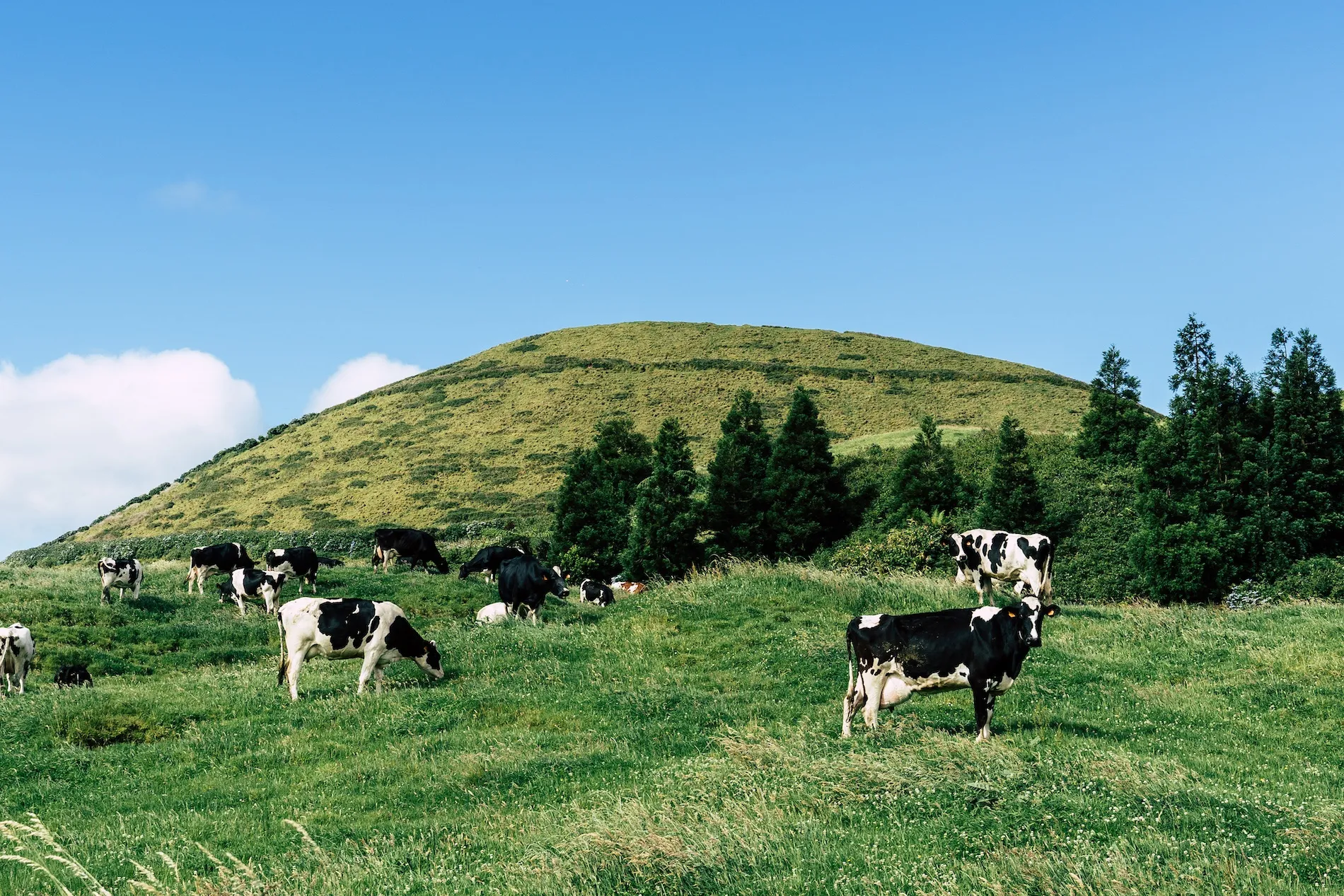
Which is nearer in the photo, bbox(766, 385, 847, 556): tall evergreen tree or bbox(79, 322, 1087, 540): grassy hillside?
bbox(766, 385, 847, 556): tall evergreen tree

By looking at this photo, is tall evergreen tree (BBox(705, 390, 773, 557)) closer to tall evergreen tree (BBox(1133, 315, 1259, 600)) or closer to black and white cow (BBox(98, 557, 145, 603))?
tall evergreen tree (BBox(1133, 315, 1259, 600))

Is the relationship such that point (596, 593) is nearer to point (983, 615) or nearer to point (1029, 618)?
point (1029, 618)

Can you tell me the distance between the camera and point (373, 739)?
51.7 ft

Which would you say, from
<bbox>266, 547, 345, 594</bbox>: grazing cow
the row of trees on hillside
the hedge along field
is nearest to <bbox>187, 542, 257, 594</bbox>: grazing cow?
<bbox>266, 547, 345, 594</bbox>: grazing cow

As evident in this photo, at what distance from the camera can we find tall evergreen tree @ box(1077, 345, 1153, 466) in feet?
208

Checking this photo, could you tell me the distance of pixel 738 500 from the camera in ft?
195

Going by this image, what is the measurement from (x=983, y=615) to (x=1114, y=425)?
55.2m

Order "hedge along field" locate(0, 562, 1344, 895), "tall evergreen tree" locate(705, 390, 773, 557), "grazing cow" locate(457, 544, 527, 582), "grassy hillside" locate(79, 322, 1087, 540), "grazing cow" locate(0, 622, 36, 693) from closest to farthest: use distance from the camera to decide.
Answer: "hedge along field" locate(0, 562, 1344, 895) → "grazing cow" locate(0, 622, 36, 693) → "grazing cow" locate(457, 544, 527, 582) → "tall evergreen tree" locate(705, 390, 773, 557) → "grassy hillside" locate(79, 322, 1087, 540)

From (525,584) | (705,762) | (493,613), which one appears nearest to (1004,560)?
(525,584)

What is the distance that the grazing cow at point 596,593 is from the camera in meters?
34.3

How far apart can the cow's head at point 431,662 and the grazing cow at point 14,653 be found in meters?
9.11

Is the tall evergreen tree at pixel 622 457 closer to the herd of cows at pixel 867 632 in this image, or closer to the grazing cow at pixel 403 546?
the grazing cow at pixel 403 546

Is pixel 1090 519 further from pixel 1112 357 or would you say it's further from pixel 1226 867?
pixel 1226 867

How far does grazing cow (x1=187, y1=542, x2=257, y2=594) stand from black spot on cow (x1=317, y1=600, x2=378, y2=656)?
19216 millimetres
